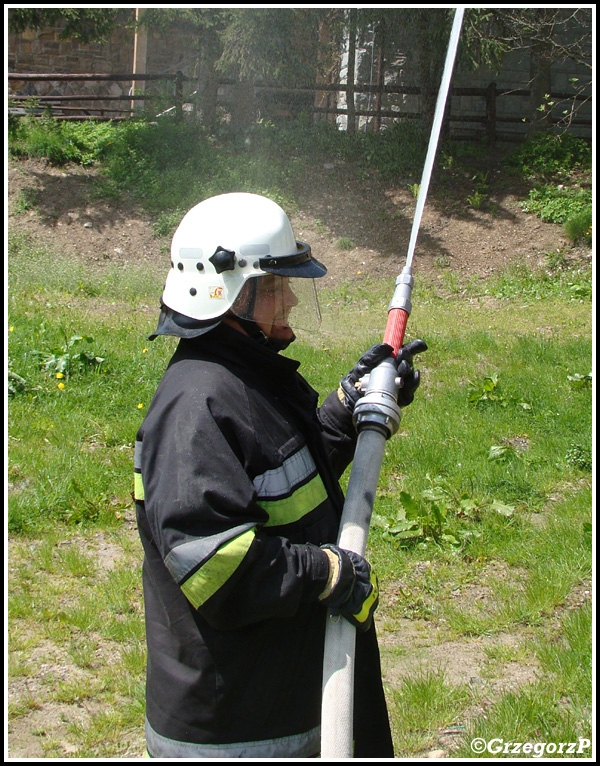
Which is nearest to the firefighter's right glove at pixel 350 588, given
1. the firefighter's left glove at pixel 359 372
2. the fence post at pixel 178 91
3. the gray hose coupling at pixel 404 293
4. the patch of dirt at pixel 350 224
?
the firefighter's left glove at pixel 359 372

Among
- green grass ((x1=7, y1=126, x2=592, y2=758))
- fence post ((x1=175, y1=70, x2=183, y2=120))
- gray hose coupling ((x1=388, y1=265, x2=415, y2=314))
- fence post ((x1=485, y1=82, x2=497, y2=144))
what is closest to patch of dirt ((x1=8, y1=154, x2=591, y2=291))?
fence post ((x1=485, y1=82, x2=497, y2=144))

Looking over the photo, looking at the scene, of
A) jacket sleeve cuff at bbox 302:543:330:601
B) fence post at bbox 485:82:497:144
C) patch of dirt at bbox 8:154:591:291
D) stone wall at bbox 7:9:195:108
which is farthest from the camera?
stone wall at bbox 7:9:195:108

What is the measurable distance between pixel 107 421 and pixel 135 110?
16.0 metres

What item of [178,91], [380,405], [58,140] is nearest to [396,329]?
[380,405]

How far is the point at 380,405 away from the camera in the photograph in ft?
8.04

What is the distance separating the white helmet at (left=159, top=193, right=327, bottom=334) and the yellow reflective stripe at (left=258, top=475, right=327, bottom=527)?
0.54 meters

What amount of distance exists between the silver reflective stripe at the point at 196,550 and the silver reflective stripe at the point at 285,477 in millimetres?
174

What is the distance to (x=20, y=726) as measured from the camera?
3.42 meters

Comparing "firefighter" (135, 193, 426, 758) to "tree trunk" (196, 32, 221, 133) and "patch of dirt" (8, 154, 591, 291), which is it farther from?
"tree trunk" (196, 32, 221, 133)

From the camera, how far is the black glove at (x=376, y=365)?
8.61ft

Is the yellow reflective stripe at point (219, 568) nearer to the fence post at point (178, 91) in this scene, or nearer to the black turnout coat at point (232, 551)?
the black turnout coat at point (232, 551)

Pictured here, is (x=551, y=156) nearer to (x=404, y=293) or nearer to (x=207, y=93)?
(x=207, y=93)

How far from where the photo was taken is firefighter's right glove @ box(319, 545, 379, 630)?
2.05m

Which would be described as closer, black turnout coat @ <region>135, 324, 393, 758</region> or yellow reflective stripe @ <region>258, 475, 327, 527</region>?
black turnout coat @ <region>135, 324, 393, 758</region>
